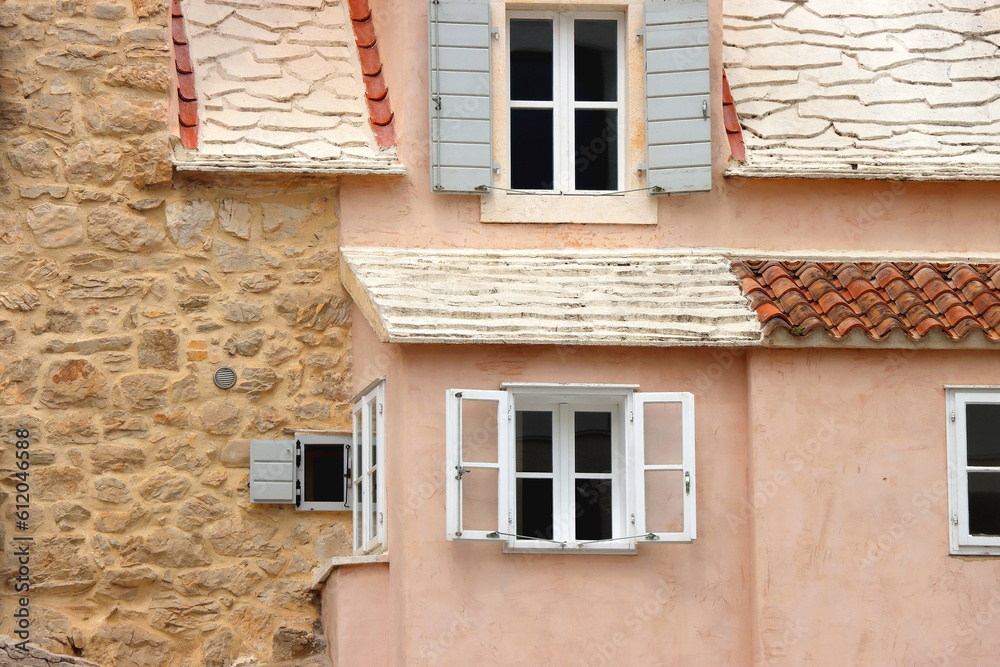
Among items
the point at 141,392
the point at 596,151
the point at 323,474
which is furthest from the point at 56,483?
the point at 596,151

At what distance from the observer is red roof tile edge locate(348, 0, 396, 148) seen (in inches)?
527

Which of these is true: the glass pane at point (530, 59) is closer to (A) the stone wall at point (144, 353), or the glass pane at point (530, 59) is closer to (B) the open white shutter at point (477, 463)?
(A) the stone wall at point (144, 353)

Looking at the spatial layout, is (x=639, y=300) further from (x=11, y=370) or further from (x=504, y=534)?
(x=11, y=370)

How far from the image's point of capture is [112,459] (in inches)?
499

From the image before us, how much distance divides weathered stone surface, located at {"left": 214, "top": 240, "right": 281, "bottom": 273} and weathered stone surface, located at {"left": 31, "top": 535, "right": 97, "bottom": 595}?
2.26 m

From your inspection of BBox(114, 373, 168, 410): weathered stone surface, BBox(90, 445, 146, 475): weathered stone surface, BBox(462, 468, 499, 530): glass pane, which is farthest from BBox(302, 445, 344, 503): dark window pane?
BBox(462, 468, 499, 530): glass pane

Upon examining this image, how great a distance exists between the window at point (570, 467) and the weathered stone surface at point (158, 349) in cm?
221

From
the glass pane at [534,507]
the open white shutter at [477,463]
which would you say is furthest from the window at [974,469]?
the open white shutter at [477,463]

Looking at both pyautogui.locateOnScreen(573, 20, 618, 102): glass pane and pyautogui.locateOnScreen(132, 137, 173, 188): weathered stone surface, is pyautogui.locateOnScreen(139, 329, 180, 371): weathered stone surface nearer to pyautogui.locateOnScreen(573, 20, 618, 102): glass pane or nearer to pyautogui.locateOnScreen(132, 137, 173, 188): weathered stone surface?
pyautogui.locateOnScreen(132, 137, 173, 188): weathered stone surface

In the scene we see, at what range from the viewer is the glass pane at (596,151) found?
43.9ft

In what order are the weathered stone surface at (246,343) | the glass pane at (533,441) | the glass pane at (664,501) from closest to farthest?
the glass pane at (664,501), the glass pane at (533,441), the weathered stone surface at (246,343)

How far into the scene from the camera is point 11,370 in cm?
1270

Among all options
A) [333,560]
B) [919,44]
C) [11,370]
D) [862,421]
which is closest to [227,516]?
[333,560]

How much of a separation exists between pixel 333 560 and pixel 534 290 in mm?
2347
